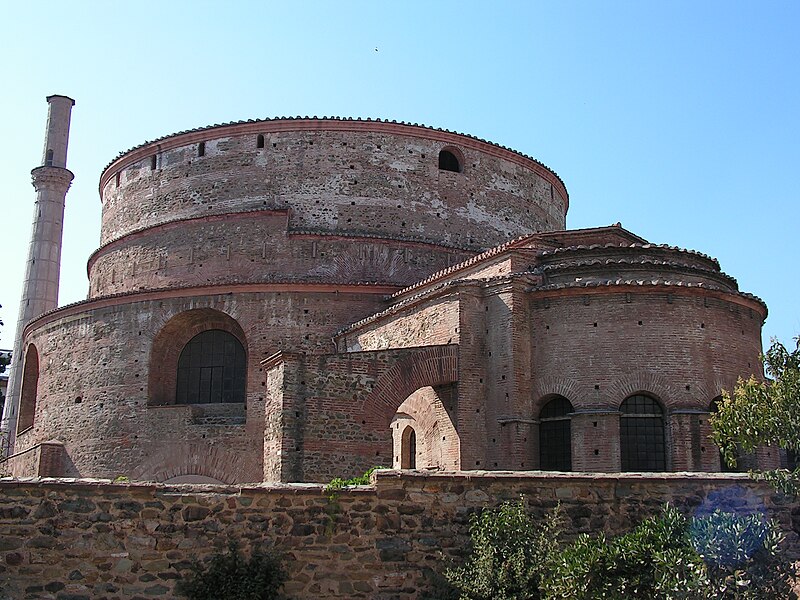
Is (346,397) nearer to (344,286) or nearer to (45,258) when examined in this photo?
(344,286)

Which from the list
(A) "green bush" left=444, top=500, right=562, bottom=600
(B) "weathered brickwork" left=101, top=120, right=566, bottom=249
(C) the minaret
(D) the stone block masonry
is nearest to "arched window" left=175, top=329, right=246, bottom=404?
(B) "weathered brickwork" left=101, top=120, right=566, bottom=249

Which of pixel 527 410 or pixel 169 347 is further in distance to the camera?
pixel 169 347

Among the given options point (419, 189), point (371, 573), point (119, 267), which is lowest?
point (371, 573)

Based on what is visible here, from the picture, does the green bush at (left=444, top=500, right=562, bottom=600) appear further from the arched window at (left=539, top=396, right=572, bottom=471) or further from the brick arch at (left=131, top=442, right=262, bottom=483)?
the brick arch at (left=131, top=442, right=262, bottom=483)

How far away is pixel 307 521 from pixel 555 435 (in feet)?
28.4

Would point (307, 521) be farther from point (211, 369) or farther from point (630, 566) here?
point (211, 369)

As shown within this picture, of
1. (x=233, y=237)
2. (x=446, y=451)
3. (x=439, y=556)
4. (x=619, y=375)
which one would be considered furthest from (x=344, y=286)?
(x=439, y=556)

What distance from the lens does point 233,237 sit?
2414 cm

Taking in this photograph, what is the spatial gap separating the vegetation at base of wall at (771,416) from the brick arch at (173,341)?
1372 centimetres

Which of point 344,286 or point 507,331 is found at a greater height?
point 344,286

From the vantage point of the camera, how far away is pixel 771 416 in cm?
966

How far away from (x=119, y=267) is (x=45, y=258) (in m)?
7.92

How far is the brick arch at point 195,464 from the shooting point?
2047 centimetres

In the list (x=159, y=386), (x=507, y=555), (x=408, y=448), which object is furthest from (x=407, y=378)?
(x=507, y=555)
